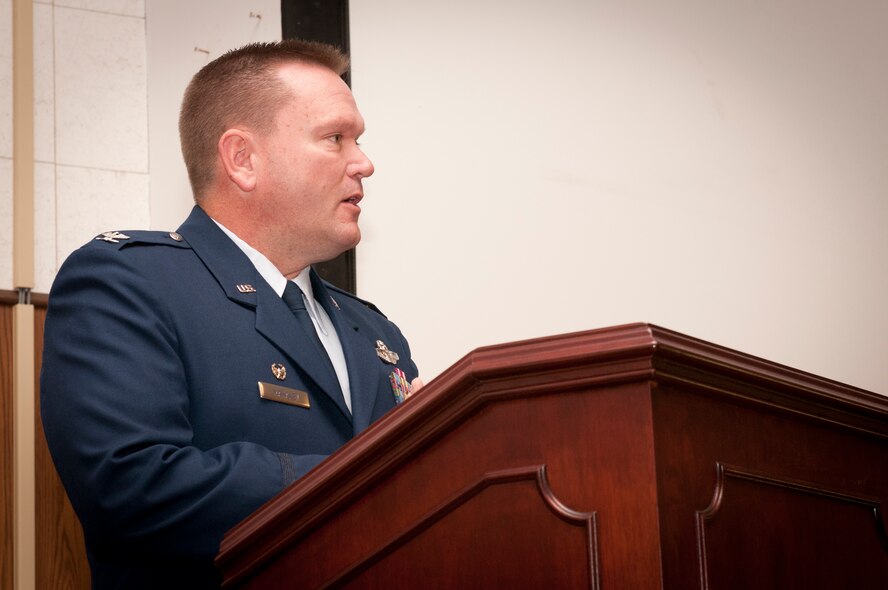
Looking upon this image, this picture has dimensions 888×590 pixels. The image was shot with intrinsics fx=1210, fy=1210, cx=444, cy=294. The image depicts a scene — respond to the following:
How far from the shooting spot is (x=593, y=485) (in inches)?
48.6

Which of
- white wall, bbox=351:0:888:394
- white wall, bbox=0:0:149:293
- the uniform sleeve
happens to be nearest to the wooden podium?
the uniform sleeve

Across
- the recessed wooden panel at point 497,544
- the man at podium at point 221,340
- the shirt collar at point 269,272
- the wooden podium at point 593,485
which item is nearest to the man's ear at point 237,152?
the man at podium at point 221,340

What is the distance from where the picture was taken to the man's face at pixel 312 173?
2301mm

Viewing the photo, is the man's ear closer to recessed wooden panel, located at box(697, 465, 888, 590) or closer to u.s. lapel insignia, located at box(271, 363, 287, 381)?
u.s. lapel insignia, located at box(271, 363, 287, 381)

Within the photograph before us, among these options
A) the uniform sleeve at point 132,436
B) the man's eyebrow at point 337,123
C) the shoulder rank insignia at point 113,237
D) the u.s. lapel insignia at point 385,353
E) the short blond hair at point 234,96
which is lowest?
the uniform sleeve at point 132,436

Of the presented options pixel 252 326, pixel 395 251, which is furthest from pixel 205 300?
pixel 395 251

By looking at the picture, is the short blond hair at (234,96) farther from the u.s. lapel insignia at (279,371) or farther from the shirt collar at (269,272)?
the u.s. lapel insignia at (279,371)

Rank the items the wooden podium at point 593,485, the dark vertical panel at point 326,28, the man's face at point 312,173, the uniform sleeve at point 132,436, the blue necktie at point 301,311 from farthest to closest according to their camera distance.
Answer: the dark vertical panel at point 326,28, the man's face at point 312,173, the blue necktie at point 301,311, the uniform sleeve at point 132,436, the wooden podium at point 593,485

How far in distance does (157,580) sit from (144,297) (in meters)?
0.42

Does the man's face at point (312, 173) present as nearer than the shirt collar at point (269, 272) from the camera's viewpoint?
No

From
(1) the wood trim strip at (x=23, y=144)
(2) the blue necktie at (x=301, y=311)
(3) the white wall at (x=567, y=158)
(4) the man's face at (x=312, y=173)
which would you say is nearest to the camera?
(2) the blue necktie at (x=301, y=311)

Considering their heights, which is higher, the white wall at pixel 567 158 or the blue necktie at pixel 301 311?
the white wall at pixel 567 158

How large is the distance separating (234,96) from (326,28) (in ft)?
2.49

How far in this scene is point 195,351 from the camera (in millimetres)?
1864
